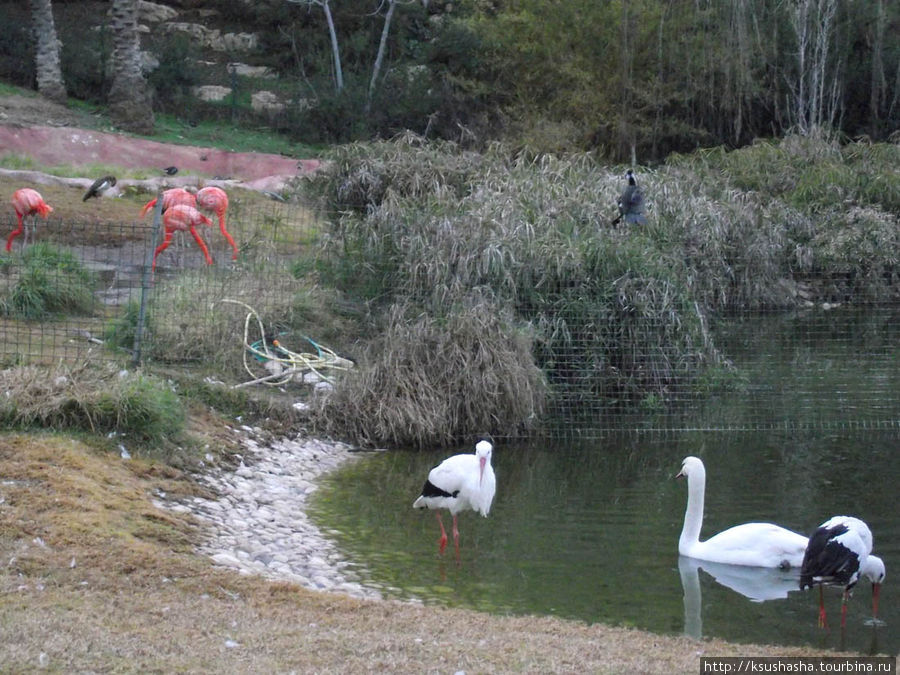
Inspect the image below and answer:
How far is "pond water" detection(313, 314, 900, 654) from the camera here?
637cm

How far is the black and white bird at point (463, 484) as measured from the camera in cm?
759

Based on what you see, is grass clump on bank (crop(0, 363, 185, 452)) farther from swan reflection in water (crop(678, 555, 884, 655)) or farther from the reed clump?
swan reflection in water (crop(678, 555, 884, 655))

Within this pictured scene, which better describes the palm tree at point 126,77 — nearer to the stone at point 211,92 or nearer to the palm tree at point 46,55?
the palm tree at point 46,55

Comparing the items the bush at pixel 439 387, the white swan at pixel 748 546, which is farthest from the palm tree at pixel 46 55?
the white swan at pixel 748 546

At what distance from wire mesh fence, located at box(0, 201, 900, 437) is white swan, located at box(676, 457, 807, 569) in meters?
3.47

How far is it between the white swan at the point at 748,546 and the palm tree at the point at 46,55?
20.8 meters

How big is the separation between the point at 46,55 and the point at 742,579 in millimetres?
21732

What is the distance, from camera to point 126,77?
23.5 metres

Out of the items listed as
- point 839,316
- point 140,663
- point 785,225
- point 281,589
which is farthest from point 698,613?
point 785,225

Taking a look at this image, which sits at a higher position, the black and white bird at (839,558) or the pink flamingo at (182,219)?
the pink flamingo at (182,219)

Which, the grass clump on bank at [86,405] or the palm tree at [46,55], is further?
the palm tree at [46,55]

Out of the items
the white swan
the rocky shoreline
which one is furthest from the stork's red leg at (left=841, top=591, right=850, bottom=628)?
the rocky shoreline

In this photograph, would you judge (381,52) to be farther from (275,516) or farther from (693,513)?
(693,513)

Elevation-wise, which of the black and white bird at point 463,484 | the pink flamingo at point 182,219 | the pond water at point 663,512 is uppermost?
the pink flamingo at point 182,219
